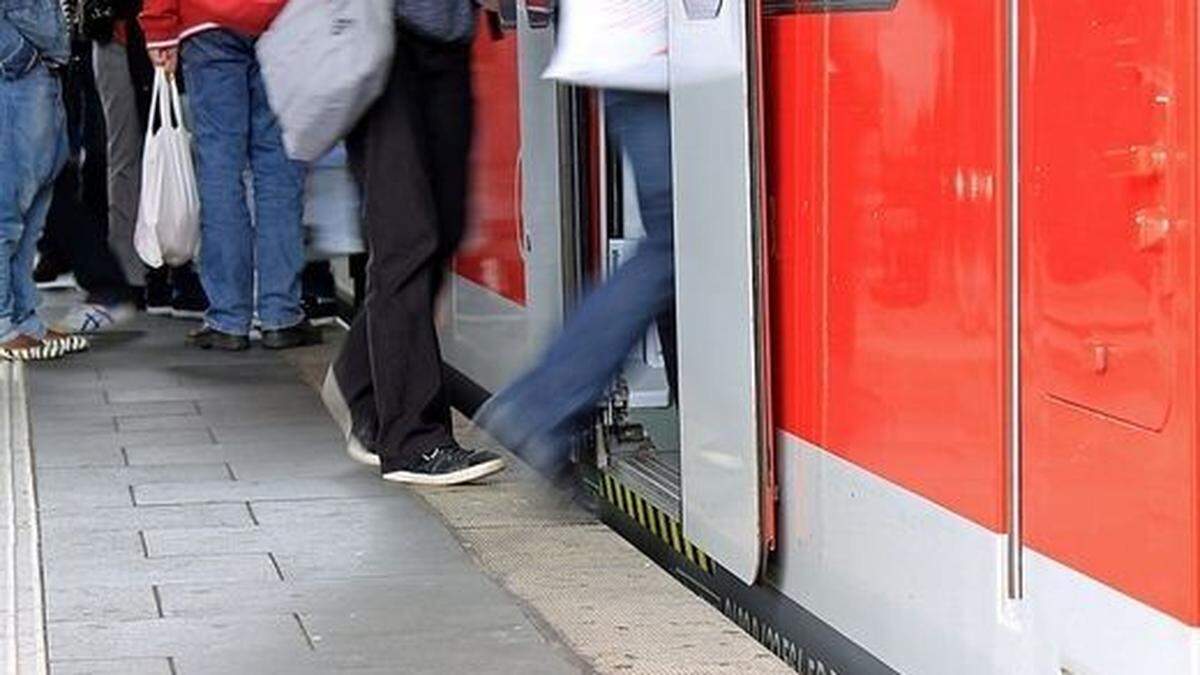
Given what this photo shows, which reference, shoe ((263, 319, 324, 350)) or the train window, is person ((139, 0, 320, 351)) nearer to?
shoe ((263, 319, 324, 350))

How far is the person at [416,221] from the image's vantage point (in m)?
6.09

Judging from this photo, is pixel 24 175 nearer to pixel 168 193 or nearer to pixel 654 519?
pixel 168 193

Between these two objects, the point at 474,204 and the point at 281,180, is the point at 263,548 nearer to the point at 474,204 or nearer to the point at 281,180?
the point at 474,204

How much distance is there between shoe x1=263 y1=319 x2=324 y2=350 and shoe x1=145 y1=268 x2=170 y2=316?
1379 millimetres

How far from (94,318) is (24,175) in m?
1.01

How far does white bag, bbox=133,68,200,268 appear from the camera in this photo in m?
9.08

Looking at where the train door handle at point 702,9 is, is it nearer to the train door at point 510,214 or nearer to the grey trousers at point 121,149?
the train door at point 510,214

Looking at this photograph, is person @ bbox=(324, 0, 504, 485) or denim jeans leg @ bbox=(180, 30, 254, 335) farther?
denim jeans leg @ bbox=(180, 30, 254, 335)

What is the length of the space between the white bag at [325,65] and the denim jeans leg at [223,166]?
8.95 feet

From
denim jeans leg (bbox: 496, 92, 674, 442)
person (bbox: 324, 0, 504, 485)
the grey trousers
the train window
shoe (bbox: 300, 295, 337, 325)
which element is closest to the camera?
the train window

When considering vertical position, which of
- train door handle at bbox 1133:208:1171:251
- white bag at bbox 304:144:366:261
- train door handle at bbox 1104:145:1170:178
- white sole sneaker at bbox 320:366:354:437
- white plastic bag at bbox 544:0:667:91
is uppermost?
white plastic bag at bbox 544:0:667:91

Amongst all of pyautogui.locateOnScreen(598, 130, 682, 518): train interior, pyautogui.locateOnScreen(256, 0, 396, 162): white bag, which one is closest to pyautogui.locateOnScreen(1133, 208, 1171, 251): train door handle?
pyautogui.locateOnScreen(598, 130, 682, 518): train interior

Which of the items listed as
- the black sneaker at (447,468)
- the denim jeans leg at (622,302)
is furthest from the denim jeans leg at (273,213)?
the denim jeans leg at (622,302)

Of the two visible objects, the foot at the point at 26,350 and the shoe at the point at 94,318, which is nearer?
the foot at the point at 26,350
